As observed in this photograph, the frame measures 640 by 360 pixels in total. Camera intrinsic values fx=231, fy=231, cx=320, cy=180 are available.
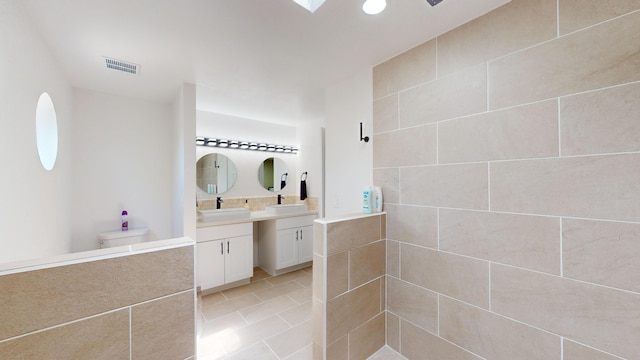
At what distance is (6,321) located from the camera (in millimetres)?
643

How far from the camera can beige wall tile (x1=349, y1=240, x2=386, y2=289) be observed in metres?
1.56

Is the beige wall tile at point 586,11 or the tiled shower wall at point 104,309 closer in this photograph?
the tiled shower wall at point 104,309

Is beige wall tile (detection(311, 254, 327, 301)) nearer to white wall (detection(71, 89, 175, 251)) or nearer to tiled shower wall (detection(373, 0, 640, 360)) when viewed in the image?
tiled shower wall (detection(373, 0, 640, 360))

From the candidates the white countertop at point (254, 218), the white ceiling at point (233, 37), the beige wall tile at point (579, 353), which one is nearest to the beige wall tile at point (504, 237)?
the beige wall tile at point (579, 353)

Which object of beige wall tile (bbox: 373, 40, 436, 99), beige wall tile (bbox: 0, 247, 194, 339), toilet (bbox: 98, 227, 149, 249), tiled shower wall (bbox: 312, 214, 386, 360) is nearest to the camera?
beige wall tile (bbox: 0, 247, 194, 339)

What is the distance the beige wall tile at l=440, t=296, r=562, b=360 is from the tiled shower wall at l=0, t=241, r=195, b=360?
4.65ft

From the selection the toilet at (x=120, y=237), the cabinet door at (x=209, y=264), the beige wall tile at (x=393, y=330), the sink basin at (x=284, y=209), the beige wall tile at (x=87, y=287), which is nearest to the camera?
the beige wall tile at (x=87, y=287)

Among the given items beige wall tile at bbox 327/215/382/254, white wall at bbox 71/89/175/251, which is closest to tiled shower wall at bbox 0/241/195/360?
beige wall tile at bbox 327/215/382/254

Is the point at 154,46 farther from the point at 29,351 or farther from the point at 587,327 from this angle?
the point at 587,327

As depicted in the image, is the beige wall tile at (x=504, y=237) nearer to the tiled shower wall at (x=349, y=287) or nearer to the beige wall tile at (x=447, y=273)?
the beige wall tile at (x=447, y=273)

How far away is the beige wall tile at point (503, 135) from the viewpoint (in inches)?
43.7

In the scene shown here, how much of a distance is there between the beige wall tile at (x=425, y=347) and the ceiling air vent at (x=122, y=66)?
2883 millimetres

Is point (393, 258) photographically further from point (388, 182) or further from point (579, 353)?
point (579, 353)

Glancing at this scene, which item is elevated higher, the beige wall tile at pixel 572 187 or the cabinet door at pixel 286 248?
the beige wall tile at pixel 572 187
